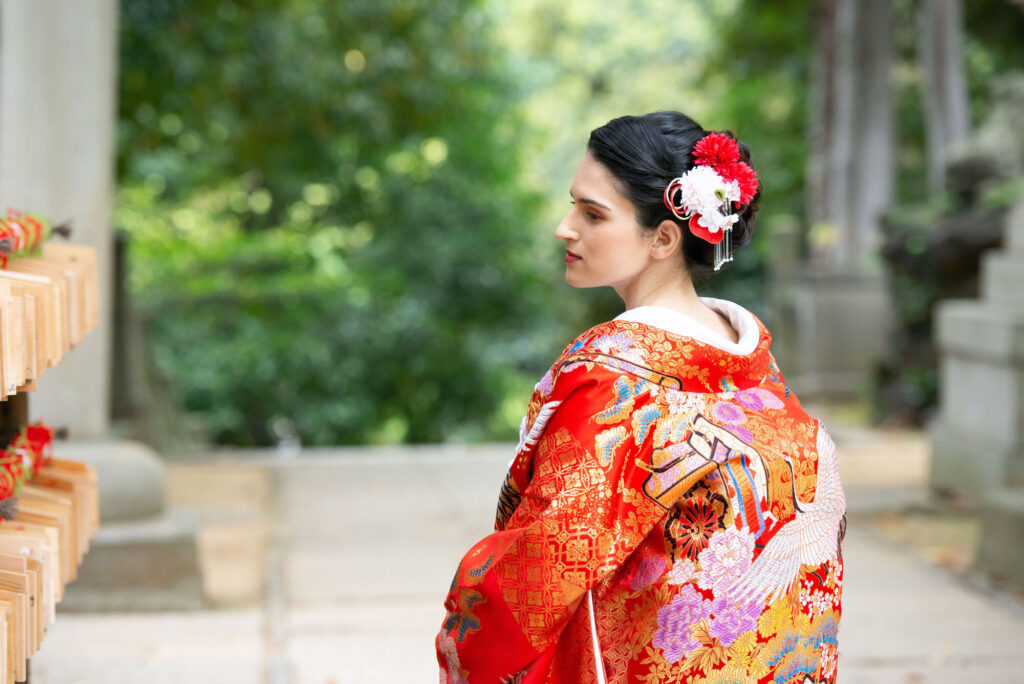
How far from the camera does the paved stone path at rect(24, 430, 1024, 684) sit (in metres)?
4.40

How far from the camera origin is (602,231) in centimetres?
211

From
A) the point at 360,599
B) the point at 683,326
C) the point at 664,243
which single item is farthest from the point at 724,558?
the point at 360,599

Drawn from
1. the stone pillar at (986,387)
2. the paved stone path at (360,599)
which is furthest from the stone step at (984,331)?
the paved stone path at (360,599)

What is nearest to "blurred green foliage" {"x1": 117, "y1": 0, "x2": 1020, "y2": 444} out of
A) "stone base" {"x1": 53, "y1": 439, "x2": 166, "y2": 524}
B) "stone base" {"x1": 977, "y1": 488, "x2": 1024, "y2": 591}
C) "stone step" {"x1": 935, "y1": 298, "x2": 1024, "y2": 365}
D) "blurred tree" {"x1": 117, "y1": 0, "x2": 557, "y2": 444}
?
"blurred tree" {"x1": 117, "y1": 0, "x2": 557, "y2": 444}

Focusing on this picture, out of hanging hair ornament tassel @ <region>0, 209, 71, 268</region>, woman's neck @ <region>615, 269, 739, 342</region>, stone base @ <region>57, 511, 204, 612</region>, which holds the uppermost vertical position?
hanging hair ornament tassel @ <region>0, 209, 71, 268</region>

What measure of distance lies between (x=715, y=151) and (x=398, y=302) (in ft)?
37.8

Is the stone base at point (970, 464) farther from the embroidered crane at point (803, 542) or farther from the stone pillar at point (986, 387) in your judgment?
the embroidered crane at point (803, 542)

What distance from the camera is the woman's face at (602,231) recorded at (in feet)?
6.89

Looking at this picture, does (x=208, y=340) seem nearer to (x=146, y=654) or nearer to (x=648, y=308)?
(x=146, y=654)

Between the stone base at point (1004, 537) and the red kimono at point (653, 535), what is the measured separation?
381 centimetres

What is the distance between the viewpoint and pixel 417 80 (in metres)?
11.6

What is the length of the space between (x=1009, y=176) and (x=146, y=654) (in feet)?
27.9

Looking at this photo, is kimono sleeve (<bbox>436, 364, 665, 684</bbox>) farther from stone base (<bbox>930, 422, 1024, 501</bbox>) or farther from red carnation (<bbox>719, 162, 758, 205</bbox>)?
stone base (<bbox>930, 422, 1024, 501</bbox>)

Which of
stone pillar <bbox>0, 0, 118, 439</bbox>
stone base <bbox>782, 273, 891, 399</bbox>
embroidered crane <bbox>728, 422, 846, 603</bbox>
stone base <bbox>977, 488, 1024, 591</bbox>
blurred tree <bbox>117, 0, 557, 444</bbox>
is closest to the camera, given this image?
embroidered crane <bbox>728, 422, 846, 603</bbox>
